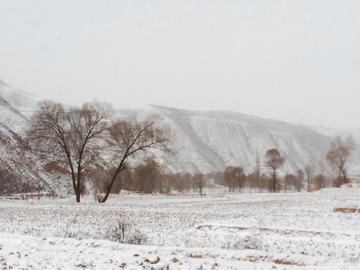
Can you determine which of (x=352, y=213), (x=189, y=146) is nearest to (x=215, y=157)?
(x=189, y=146)

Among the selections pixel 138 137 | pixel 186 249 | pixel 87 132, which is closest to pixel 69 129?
pixel 87 132

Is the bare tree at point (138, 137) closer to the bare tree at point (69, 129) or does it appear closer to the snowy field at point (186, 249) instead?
the bare tree at point (69, 129)

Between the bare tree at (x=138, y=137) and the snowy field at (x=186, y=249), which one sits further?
the bare tree at (x=138, y=137)

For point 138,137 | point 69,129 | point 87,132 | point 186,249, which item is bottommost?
point 186,249

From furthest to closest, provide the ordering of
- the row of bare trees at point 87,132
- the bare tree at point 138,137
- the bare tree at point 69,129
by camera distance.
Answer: the bare tree at point 138,137
the row of bare trees at point 87,132
the bare tree at point 69,129

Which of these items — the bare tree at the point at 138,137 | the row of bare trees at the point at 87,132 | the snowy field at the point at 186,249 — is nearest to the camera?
the snowy field at the point at 186,249

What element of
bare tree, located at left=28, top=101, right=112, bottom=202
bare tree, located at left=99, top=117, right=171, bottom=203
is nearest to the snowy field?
bare tree, located at left=28, top=101, right=112, bottom=202

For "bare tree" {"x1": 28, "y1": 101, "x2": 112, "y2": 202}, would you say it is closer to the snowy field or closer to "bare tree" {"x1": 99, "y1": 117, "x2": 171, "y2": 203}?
"bare tree" {"x1": 99, "y1": 117, "x2": 171, "y2": 203}

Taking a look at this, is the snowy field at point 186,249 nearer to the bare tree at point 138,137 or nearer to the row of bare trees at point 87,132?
the row of bare trees at point 87,132

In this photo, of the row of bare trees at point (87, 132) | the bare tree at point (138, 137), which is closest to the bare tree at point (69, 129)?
the row of bare trees at point (87, 132)

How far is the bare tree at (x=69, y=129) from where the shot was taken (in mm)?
36000

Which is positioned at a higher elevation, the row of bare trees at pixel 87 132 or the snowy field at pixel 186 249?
the row of bare trees at pixel 87 132

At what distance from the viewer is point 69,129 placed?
39.2m

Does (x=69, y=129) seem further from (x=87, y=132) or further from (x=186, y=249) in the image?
(x=186, y=249)
